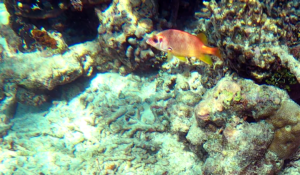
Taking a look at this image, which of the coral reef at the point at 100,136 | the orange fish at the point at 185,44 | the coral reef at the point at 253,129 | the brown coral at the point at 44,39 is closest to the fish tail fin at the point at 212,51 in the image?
the orange fish at the point at 185,44

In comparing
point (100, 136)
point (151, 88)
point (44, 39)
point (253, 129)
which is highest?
point (44, 39)

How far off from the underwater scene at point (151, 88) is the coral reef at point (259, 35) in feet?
0.04

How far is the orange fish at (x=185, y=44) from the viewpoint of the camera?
2.97 m

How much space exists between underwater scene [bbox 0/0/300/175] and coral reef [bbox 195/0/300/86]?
0.01m

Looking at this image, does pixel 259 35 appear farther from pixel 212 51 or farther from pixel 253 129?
pixel 253 129

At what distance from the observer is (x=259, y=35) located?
2.37m

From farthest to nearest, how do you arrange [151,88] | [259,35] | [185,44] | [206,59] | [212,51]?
1. [151,88]
2. [185,44]
3. [206,59]
4. [212,51]
5. [259,35]

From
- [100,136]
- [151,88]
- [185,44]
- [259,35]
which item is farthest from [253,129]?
[100,136]

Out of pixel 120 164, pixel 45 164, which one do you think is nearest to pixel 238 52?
pixel 120 164

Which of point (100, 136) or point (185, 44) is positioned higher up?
point (185, 44)

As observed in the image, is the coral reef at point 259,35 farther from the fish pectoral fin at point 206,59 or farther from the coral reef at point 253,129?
the fish pectoral fin at point 206,59

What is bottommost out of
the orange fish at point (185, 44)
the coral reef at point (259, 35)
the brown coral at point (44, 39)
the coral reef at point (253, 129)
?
the coral reef at point (253, 129)

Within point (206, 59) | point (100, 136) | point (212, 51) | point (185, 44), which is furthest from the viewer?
point (100, 136)

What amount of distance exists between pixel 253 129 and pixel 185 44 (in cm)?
149
